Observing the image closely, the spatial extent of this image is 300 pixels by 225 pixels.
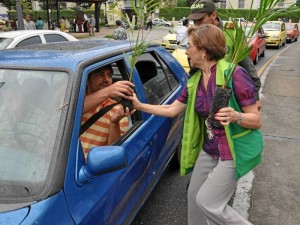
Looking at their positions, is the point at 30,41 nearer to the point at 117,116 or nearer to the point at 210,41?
the point at 117,116

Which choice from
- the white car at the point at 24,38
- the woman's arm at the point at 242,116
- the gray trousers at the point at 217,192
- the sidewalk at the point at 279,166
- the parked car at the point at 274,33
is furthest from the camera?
the parked car at the point at 274,33

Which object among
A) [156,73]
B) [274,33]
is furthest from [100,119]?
[274,33]

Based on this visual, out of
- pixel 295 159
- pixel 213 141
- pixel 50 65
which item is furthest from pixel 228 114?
pixel 295 159

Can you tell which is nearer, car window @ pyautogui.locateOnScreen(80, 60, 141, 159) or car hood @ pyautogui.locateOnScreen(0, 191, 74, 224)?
car hood @ pyautogui.locateOnScreen(0, 191, 74, 224)

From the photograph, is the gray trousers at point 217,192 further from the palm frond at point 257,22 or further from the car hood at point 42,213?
the car hood at point 42,213

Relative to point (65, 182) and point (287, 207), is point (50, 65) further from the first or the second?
point (287, 207)

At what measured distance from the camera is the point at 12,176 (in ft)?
5.94

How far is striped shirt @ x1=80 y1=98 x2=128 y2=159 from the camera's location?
8.39 feet

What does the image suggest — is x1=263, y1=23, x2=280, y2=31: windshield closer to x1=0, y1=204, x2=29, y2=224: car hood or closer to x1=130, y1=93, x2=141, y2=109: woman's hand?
x1=130, y1=93, x2=141, y2=109: woman's hand

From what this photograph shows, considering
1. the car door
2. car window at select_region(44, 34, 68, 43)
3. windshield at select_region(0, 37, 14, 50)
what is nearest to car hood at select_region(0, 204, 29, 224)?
the car door

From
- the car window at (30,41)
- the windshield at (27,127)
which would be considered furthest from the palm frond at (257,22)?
the car window at (30,41)

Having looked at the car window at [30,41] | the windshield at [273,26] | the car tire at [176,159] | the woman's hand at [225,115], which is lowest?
the car tire at [176,159]

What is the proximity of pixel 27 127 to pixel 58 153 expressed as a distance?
31cm

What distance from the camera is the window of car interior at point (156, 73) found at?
11.7 ft
